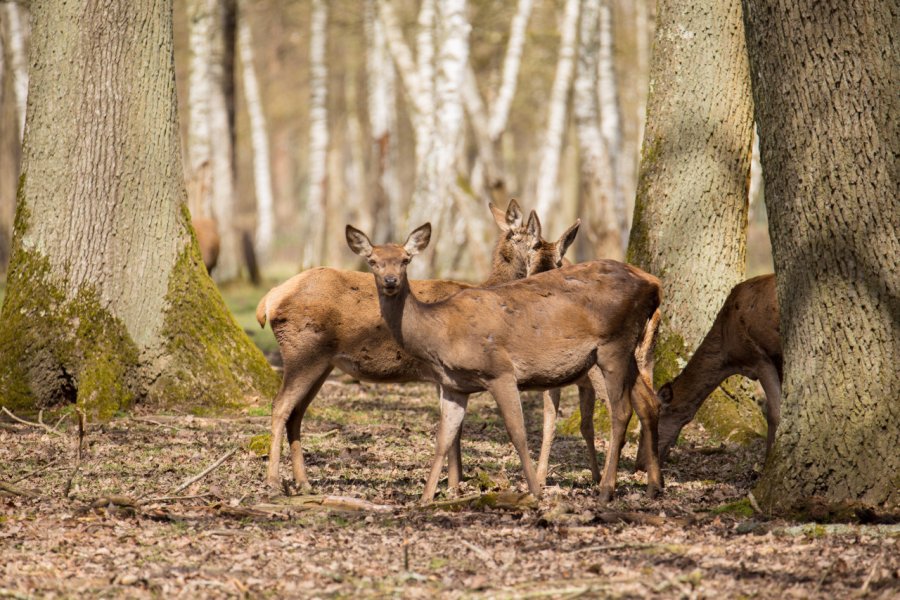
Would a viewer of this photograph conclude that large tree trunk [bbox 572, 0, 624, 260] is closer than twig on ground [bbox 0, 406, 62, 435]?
No

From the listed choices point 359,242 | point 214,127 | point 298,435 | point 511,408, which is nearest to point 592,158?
point 214,127

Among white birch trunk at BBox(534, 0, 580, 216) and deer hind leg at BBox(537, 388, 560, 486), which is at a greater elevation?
white birch trunk at BBox(534, 0, 580, 216)

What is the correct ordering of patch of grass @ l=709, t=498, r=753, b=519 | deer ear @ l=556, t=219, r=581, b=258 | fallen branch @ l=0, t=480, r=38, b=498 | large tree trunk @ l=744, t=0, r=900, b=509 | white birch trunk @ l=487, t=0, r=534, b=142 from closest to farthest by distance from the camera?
large tree trunk @ l=744, t=0, r=900, b=509
patch of grass @ l=709, t=498, r=753, b=519
fallen branch @ l=0, t=480, r=38, b=498
deer ear @ l=556, t=219, r=581, b=258
white birch trunk @ l=487, t=0, r=534, b=142

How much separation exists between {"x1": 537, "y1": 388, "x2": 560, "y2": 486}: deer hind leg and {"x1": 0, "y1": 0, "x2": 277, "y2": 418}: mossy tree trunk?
314 cm

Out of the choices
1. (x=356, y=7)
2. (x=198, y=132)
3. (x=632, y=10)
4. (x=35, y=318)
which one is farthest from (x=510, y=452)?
(x=632, y=10)

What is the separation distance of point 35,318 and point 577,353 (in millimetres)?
5001

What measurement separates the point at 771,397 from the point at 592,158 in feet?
51.9

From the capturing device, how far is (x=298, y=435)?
8.62m

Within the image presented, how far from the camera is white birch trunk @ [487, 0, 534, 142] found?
2634 cm

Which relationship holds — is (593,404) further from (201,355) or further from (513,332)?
(201,355)

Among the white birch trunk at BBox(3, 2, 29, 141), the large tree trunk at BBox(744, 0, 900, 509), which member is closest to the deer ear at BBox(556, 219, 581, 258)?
the large tree trunk at BBox(744, 0, 900, 509)

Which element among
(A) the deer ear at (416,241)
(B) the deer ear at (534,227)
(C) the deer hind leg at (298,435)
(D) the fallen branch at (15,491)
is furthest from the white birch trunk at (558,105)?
(D) the fallen branch at (15,491)

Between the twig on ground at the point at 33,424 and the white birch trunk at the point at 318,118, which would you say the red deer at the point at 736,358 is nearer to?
the twig on ground at the point at 33,424

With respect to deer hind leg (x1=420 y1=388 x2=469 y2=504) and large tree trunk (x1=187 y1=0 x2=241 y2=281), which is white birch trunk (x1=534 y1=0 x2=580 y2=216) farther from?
deer hind leg (x1=420 y1=388 x2=469 y2=504)
